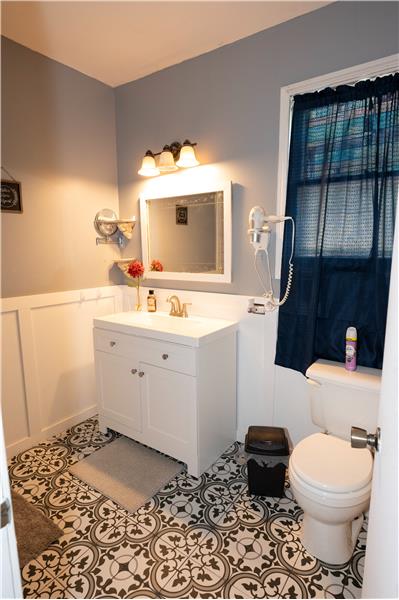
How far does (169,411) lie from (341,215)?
1.47m

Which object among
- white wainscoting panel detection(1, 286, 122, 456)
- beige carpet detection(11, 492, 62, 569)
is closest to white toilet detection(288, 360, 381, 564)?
beige carpet detection(11, 492, 62, 569)

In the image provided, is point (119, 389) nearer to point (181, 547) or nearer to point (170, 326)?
point (170, 326)

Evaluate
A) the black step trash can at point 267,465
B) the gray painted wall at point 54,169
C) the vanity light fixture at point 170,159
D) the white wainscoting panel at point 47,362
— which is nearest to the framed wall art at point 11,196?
the gray painted wall at point 54,169

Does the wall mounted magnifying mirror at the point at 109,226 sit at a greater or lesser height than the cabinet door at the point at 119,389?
greater

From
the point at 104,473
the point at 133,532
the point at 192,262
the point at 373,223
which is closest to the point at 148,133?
the point at 192,262

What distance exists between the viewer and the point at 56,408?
2369 millimetres

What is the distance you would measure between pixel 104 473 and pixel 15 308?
1.19 metres

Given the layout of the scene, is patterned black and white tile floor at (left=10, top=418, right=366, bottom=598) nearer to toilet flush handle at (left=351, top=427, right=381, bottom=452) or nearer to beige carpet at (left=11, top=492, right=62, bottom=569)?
beige carpet at (left=11, top=492, right=62, bottom=569)

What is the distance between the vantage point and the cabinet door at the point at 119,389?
6.82ft

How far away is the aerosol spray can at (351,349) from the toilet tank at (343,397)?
34 millimetres

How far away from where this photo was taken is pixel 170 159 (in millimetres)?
2162

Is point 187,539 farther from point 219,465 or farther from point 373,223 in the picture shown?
point 373,223

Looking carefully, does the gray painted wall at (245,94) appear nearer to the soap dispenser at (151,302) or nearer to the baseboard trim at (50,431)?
the soap dispenser at (151,302)

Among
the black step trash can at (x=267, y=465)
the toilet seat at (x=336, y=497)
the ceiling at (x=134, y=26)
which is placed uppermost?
the ceiling at (x=134, y=26)
